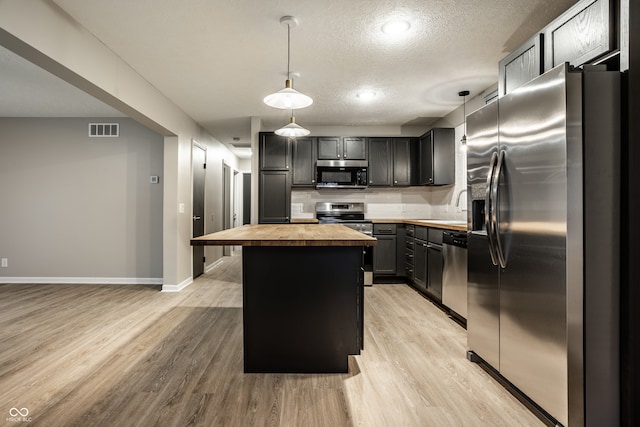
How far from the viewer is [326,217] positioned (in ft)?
17.4

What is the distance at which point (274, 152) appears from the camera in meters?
5.12

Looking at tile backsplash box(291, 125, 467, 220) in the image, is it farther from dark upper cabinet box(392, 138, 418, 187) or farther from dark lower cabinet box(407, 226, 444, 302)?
dark lower cabinet box(407, 226, 444, 302)

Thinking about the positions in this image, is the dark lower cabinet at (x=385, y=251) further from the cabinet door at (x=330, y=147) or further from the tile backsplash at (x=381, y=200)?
the cabinet door at (x=330, y=147)

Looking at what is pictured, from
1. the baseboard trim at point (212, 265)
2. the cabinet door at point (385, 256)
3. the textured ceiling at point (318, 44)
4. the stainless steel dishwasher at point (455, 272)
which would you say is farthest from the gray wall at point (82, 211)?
the stainless steel dishwasher at point (455, 272)

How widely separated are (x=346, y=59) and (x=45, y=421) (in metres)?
3.30

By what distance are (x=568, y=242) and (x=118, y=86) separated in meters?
3.56

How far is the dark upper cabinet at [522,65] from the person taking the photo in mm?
2113

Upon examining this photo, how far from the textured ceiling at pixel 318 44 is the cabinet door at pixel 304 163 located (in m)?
0.98

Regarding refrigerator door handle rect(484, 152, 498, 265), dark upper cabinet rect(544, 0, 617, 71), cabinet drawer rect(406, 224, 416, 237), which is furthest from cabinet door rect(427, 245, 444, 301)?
dark upper cabinet rect(544, 0, 617, 71)

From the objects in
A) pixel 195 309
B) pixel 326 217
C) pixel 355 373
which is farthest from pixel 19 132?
pixel 355 373

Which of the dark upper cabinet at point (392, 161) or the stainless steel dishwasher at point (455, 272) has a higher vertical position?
the dark upper cabinet at point (392, 161)

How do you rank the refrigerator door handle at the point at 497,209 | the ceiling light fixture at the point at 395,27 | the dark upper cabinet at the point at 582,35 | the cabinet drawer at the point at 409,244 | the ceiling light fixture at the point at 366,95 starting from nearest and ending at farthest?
1. the dark upper cabinet at the point at 582,35
2. the refrigerator door handle at the point at 497,209
3. the ceiling light fixture at the point at 395,27
4. the ceiling light fixture at the point at 366,95
5. the cabinet drawer at the point at 409,244

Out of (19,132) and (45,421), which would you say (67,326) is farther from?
(19,132)

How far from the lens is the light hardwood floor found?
1.73 meters
